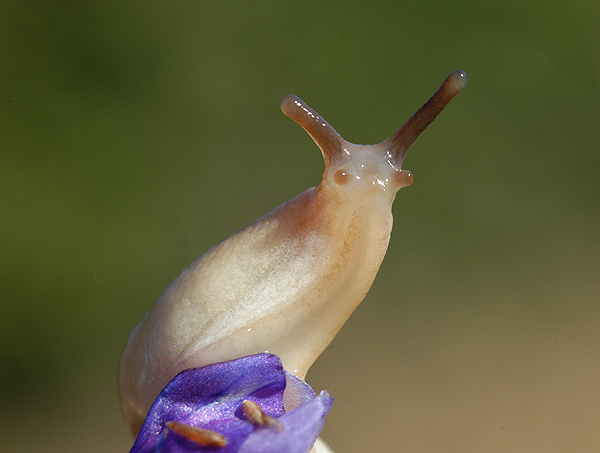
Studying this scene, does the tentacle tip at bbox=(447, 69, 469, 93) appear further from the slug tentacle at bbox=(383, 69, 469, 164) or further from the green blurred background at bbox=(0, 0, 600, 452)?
the green blurred background at bbox=(0, 0, 600, 452)

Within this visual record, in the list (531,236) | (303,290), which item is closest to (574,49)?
(531,236)

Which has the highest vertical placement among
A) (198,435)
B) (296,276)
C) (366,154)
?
(366,154)

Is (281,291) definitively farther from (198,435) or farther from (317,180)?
(317,180)

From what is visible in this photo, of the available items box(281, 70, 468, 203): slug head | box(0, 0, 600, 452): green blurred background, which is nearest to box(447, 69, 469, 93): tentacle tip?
box(281, 70, 468, 203): slug head

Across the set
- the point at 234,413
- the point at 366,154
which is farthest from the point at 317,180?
the point at 234,413

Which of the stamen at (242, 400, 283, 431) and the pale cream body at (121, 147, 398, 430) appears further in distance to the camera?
the pale cream body at (121, 147, 398, 430)

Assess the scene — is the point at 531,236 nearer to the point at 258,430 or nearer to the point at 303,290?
the point at 303,290
